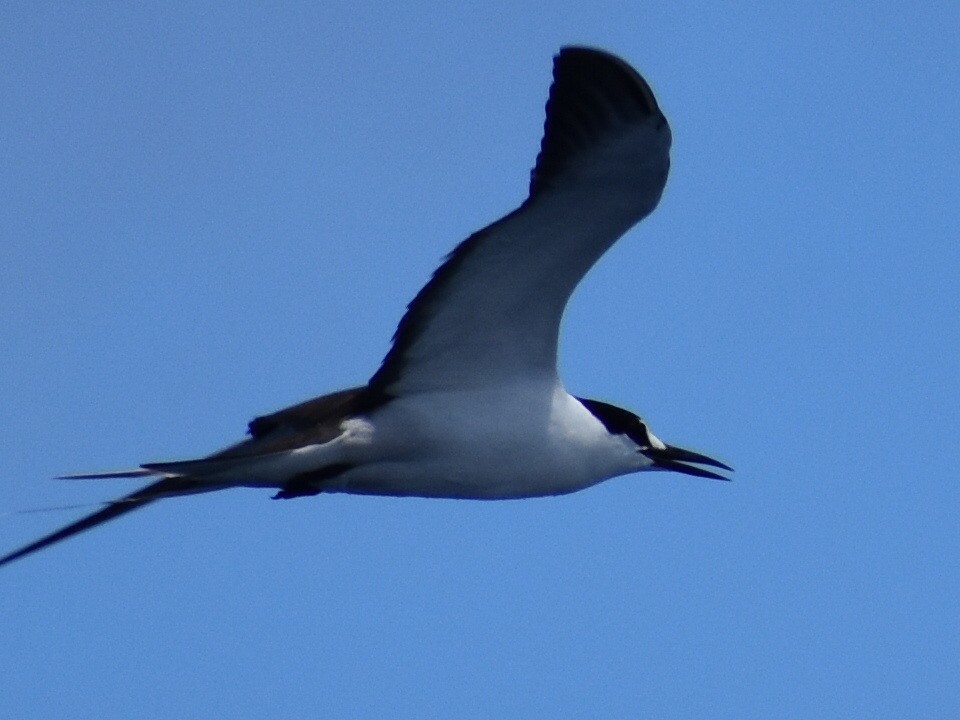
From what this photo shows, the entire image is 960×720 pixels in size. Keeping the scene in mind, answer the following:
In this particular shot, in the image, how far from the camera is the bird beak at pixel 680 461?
10.7 meters

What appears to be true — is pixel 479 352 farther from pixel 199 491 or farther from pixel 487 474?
pixel 199 491

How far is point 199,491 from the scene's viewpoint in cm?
930

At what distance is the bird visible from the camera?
8516mm

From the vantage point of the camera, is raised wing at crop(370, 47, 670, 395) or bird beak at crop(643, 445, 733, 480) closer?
raised wing at crop(370, 47, 670, 395)

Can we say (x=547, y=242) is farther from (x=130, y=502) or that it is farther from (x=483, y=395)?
(x=130, y=502)

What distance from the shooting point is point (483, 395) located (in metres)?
9.55

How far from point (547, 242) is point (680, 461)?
8.93ft

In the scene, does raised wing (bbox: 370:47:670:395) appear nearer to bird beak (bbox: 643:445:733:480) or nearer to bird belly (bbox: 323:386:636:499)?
bird belly (bbox: 323:386:636:499)

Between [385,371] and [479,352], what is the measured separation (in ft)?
1.77

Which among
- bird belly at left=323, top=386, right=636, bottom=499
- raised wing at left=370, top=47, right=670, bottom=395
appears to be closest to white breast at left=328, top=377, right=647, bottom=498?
bird belly at left=323, top=386, right=636, bottom=499

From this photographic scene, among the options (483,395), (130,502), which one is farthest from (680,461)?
(130,502)

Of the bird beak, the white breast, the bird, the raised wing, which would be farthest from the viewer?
the bird beak

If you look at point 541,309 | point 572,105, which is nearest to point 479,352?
point 541,309

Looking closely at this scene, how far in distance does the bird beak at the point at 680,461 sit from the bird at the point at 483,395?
633 mm
